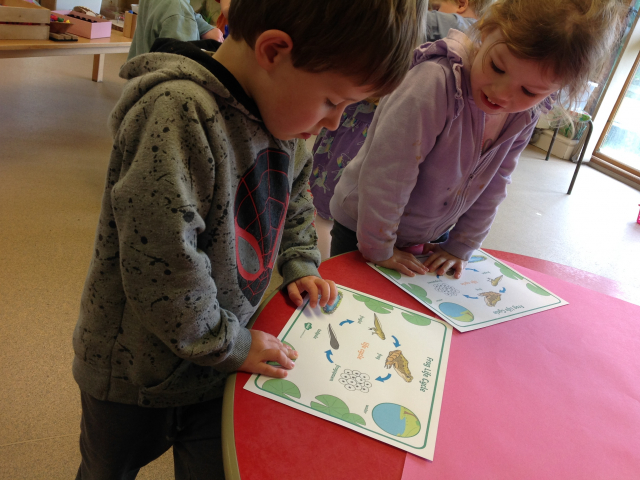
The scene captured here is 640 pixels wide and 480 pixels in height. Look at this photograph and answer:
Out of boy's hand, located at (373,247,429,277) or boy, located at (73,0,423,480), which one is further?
boy's hand, located at (373,247,429,277)

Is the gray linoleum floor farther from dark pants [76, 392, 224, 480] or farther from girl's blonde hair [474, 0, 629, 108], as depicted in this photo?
girl's blonde hair [474, 0, 629, 108]

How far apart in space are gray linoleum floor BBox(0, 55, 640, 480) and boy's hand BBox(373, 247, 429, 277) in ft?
2.49

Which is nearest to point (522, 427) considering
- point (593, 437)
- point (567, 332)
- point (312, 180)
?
point (593, 437)

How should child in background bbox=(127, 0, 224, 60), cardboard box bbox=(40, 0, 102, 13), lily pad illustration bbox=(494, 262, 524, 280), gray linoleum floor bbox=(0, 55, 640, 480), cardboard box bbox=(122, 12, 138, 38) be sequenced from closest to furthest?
lily pad illustration bbox=(494, 262, 524, 280), gray linoleum floor bbox=(0, 55, 640, 480), child in background bbox=(127, 0, 224, 60), cardboard box bbox=(122, 12, 138, 38), cardboard box bbox=(40, 0, 102, 13)

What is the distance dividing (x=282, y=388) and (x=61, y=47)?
2296 millimetres

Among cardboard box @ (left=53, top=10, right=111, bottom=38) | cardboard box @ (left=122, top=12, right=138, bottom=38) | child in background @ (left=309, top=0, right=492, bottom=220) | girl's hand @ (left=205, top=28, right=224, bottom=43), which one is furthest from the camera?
cardboard box @ (left=122, top=12, right=138, bottom=38)

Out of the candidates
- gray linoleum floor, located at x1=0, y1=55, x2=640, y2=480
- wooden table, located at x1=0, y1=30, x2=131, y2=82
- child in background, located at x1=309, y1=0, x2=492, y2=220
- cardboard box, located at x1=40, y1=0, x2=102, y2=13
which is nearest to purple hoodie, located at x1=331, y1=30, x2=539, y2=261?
child in background, located at x1=309, y1=0, x2=492, y2=220

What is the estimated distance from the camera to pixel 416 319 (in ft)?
2.50

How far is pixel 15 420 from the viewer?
120 cm

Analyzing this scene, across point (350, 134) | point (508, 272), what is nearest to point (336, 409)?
point (508, 272)

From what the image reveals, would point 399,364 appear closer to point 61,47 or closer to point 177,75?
point 177,75

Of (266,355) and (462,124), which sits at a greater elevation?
(462,124)

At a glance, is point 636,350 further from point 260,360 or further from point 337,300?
point 260,360

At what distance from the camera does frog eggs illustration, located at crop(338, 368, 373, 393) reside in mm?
600
